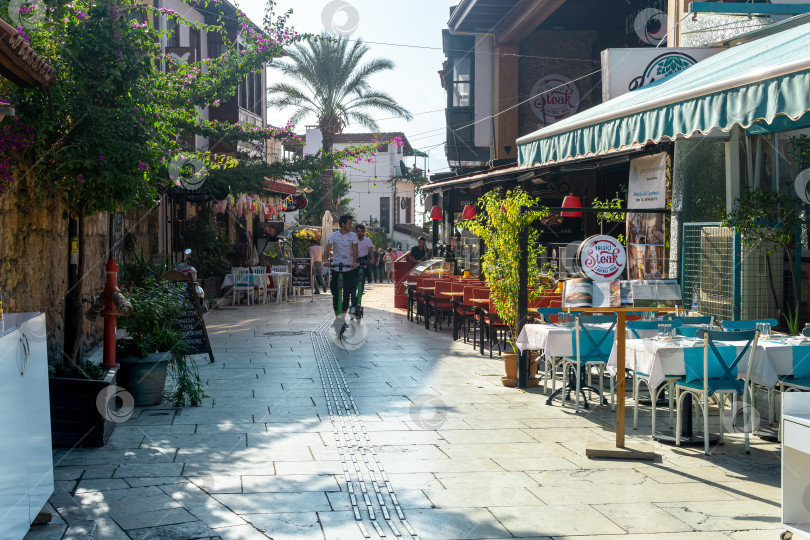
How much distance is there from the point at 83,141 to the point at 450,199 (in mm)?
15544

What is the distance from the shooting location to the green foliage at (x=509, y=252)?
29.4ft

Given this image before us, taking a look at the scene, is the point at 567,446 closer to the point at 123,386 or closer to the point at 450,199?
the point at 123,386

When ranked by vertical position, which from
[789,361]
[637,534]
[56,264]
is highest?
[56,264]

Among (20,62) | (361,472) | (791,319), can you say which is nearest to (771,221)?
(791,319)

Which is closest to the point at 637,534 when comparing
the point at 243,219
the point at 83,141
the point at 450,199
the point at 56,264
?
the point at 83,141

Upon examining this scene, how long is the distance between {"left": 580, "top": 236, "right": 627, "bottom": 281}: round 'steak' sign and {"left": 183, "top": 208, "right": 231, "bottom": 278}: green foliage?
557 inches

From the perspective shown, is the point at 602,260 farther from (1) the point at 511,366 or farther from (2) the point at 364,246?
(2) the point at 364,246

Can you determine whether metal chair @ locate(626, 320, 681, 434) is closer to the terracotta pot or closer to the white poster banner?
the terracotta pot

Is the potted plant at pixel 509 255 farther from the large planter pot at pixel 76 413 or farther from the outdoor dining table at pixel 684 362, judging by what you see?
the large planter pot at pixel 76 413

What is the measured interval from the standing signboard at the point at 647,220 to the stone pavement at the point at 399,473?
315cm

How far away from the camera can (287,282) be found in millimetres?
22016

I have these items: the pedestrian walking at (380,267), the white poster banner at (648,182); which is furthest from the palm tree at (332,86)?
the white poster banner at (648,182)

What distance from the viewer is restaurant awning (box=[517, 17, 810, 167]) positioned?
4.52 m

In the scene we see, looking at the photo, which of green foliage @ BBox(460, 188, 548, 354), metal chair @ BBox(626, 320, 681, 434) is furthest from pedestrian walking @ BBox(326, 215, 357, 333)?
metal chair @ BBox(626, 320, 681, 434)
